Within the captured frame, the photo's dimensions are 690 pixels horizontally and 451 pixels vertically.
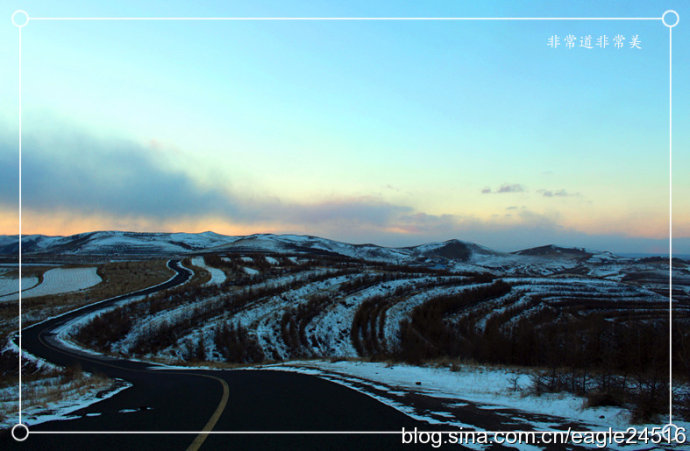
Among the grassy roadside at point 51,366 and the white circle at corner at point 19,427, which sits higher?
the white circle at corner at point 19,427

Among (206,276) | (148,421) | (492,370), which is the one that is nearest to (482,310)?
(492,370)

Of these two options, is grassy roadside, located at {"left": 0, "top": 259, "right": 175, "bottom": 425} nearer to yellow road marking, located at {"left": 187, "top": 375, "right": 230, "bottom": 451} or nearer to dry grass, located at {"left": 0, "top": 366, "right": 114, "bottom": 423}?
dry grass, located at {"left": 0, "top": 366, "right": 114, "bottom": 423}

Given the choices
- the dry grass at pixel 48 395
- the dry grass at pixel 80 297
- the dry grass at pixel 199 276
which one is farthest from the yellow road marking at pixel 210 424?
the dry grass at pixel 199 276

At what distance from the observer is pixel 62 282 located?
6525 cm

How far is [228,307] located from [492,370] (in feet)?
104

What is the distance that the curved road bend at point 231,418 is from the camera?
6.07 metres

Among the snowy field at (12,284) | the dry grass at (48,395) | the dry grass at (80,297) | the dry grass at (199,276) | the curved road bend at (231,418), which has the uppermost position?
the curved road bend at (231,418)

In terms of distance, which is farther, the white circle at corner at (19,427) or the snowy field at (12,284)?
the snowy field at (12,284)

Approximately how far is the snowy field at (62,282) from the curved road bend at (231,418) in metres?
52.6

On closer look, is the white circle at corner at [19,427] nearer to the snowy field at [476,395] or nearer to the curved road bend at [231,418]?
the curved road bend at [231,418]

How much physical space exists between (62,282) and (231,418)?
70768mm

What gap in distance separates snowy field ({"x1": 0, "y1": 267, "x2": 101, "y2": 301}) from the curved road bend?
172 ft

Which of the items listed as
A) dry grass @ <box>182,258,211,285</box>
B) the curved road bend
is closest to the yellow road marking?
the curved road bend

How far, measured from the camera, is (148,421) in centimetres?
750
